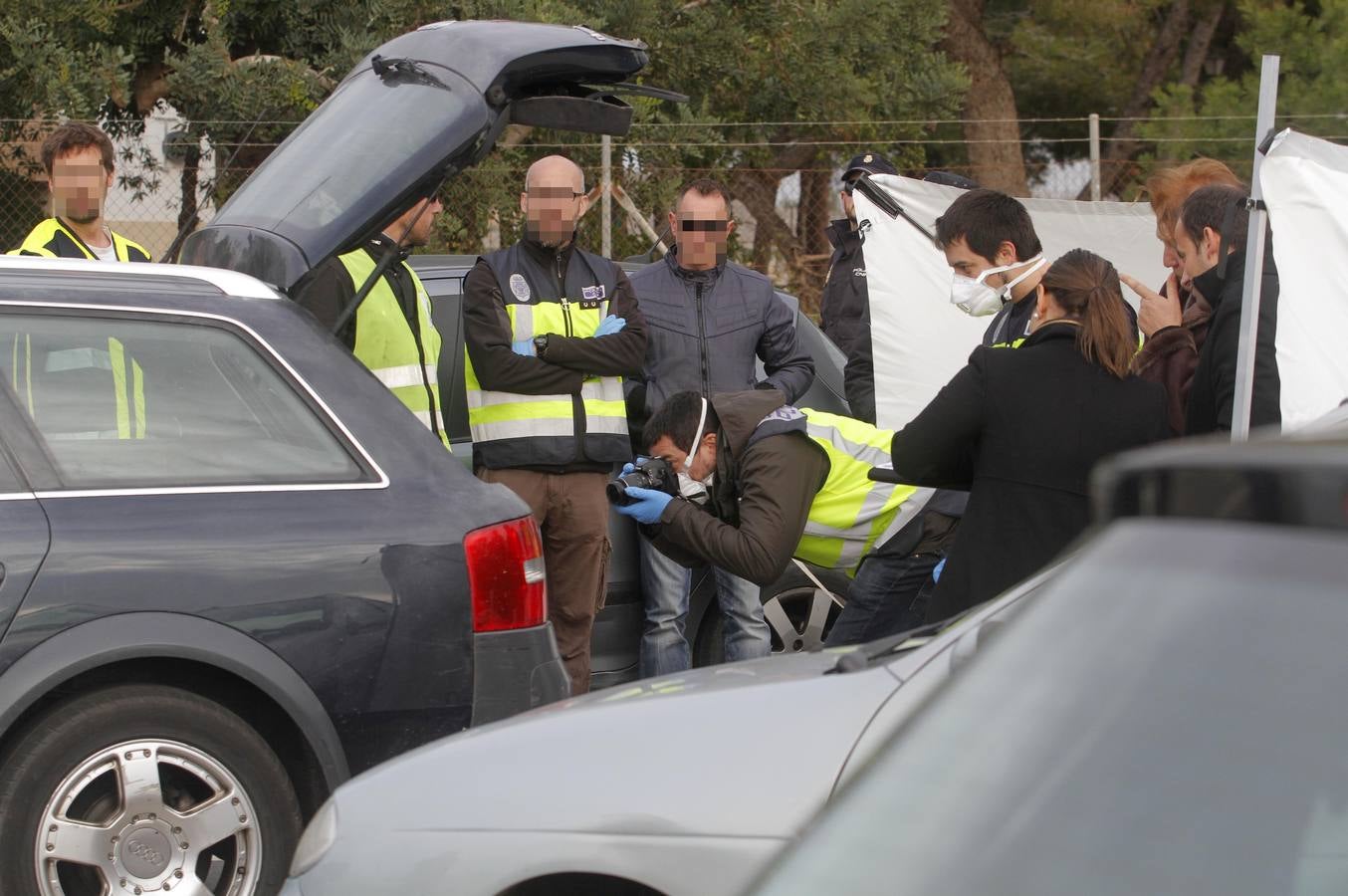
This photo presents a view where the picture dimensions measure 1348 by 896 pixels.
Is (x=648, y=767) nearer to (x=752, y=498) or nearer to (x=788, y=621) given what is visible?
(x=752, y=498)

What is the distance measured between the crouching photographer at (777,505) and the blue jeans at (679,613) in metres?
0.52

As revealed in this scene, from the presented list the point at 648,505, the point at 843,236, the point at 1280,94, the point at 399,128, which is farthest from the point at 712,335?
the point at 1280,94

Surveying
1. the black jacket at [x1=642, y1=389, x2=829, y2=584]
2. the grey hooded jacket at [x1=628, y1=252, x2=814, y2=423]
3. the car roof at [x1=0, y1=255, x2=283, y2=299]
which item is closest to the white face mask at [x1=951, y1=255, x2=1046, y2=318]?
the black jacket at [x1=642, y1=389, x2=829, y2=584]

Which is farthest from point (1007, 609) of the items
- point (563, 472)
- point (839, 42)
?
point (839, 42)

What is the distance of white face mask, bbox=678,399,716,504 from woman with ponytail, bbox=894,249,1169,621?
107 cm

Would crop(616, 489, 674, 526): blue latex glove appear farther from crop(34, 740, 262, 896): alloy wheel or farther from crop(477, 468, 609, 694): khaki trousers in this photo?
crop(34, 740, 262, 896): alloy wheel

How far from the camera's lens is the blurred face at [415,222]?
4.52m

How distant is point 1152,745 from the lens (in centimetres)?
107

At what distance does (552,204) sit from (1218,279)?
6.94ft

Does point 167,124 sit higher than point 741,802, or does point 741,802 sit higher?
point 167,124

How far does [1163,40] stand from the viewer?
19484mm

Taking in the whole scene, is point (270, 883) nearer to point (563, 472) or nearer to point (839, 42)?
point (563, 472)

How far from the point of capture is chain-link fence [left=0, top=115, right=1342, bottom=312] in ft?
33.4

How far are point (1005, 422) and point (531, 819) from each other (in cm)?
158
